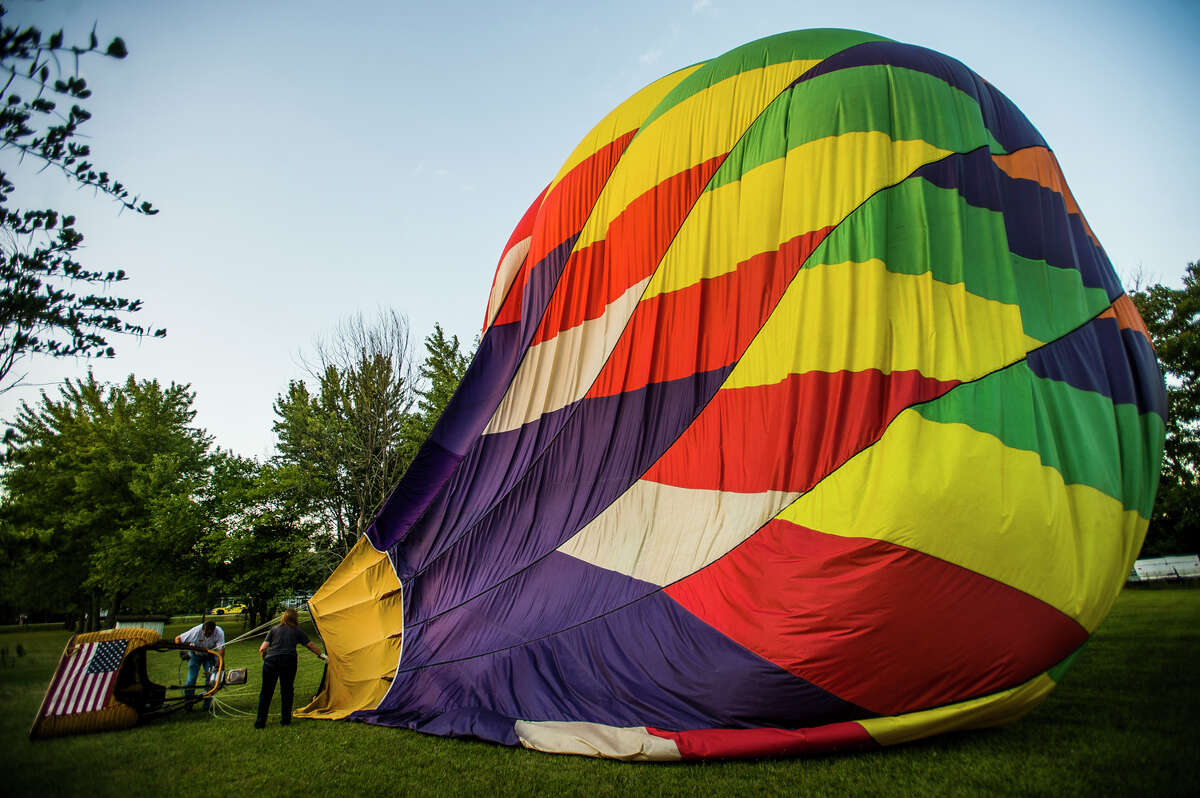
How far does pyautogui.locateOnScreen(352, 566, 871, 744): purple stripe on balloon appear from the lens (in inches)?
141

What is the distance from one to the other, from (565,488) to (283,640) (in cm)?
359

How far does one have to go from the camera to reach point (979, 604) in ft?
Answer: 11.1

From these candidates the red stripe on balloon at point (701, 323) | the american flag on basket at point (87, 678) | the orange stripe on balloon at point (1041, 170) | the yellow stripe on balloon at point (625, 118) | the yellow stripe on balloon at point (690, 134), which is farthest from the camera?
the yellow stripe on balloon at point (625, 118)

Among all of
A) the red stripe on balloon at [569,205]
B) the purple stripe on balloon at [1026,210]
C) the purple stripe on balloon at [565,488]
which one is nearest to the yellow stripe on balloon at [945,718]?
the purple stripe on balloon at [565,488]

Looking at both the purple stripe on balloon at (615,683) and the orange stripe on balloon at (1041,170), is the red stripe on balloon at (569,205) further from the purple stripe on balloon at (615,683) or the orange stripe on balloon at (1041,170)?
the orange stripe on balloon at (1041,170)

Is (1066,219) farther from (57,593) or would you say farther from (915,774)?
(57,593)

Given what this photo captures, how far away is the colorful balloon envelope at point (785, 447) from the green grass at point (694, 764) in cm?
20

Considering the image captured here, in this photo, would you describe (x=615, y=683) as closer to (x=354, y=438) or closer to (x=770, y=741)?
(x=770, y=741)

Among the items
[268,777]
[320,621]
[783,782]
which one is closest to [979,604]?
[783,782]

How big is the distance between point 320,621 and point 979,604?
6632 millimetres

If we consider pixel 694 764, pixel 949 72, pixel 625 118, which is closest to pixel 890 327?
pixel 949 72

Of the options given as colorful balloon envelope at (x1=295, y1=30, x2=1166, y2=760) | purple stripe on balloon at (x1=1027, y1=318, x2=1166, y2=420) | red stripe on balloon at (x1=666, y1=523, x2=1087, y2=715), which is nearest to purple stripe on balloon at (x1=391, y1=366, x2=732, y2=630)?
colorful balloon envelope at (x1=295, y1=30, x2=1166, y2=760)

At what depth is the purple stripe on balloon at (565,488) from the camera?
4934 millimetres

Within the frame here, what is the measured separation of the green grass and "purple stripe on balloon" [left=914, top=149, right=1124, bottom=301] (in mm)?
3173
